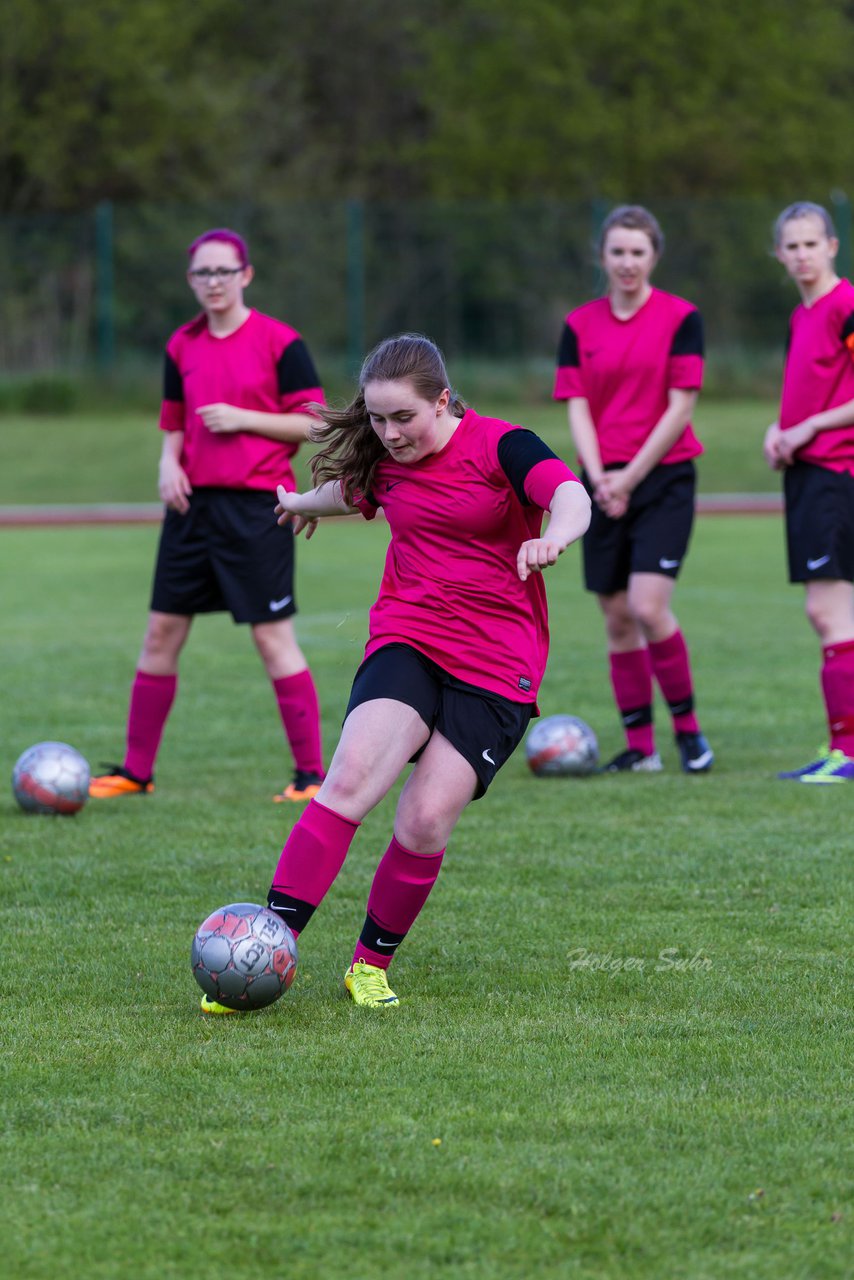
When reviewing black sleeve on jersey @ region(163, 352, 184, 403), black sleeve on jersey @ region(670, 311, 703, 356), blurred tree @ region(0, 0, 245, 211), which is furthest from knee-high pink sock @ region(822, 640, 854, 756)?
blurred tree @ region(0, 0, 245, 211)

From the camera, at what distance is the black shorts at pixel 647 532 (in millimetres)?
8000

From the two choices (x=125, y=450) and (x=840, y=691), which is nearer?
(x=840, y=691)

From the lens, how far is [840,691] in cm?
807

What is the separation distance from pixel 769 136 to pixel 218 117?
13472 millimetres

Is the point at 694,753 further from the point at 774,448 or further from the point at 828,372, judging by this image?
the point at 828,372

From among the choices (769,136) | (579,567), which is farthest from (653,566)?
(769,136)

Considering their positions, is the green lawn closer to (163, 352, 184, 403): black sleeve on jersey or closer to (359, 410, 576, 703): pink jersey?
(163, 352, 184, 403): black sleeve on jersey

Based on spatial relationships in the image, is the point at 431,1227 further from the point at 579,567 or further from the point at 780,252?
the point at 579,567

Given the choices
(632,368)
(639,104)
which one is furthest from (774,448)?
(639,104)

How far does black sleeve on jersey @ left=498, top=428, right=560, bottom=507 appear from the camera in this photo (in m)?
4.73

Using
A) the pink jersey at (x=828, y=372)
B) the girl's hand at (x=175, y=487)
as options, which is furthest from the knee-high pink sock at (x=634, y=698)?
the girl's hand at (x=175, y=487)

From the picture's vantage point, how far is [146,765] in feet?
25.6

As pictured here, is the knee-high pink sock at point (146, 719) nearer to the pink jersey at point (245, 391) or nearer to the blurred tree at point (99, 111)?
the pink jersey at point (245, 391)

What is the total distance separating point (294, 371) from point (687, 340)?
1716mm
